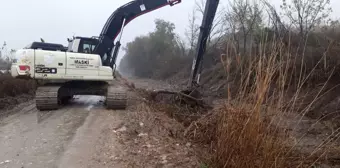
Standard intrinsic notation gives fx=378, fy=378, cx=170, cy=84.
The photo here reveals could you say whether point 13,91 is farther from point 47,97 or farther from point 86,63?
point 86,63

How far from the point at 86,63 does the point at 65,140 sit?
159 inches

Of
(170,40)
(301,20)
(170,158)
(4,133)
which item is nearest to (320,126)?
(170,158)

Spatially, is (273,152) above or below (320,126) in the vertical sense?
above

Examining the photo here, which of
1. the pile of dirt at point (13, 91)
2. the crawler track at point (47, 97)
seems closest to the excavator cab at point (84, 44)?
the crawler track at point (47, 97)

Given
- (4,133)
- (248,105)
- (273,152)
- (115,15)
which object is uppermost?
(115,15)

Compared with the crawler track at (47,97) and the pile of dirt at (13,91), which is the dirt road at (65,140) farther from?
the pile of dirt at (13,91)

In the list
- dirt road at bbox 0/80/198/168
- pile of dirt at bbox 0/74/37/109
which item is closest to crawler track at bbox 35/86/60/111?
dirt road at bbox 0/80/198/168

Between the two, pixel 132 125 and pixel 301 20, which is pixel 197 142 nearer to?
pixel 132 125

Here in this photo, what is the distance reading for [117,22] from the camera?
13500 millimetres

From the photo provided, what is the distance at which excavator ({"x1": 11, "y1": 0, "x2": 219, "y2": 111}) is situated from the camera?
35.6 feet

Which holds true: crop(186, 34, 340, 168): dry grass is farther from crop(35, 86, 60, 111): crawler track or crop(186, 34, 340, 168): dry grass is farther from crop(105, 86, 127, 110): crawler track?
crop(35, 86, 60, 111): crawler track

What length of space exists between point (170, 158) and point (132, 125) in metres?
2.98

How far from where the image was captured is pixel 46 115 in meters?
10.9

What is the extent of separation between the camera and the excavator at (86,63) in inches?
427
